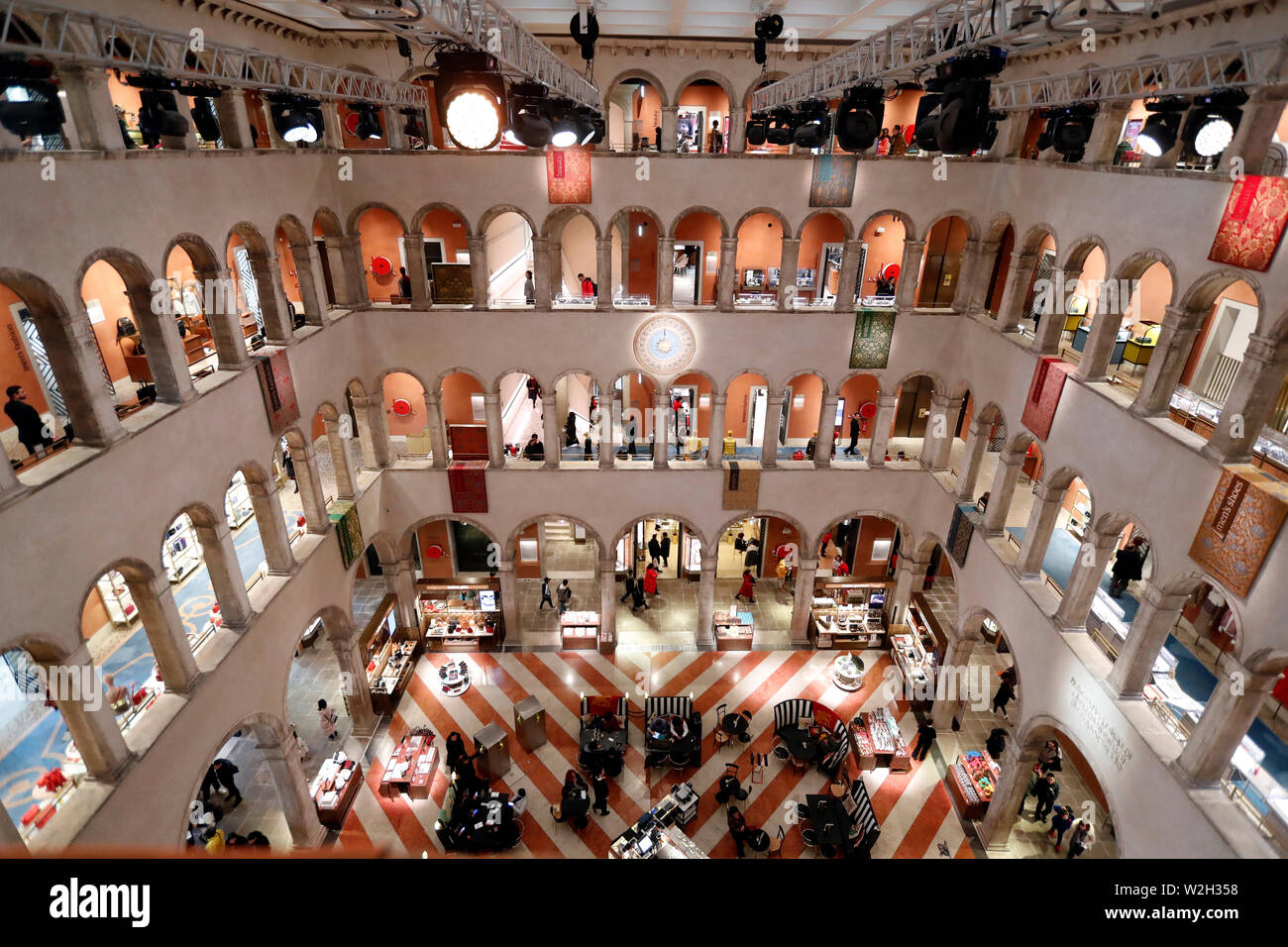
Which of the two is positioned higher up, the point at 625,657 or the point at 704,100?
the point at 704,100

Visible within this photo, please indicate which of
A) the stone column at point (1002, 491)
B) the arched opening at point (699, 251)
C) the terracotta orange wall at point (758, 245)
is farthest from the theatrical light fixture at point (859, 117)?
the terracotta orange wall at point (758, 245)

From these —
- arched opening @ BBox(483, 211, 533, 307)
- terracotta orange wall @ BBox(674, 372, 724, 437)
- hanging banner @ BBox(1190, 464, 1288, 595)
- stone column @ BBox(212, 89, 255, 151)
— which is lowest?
terracotta orange wall @ BBox(674, 372, 724, 437)

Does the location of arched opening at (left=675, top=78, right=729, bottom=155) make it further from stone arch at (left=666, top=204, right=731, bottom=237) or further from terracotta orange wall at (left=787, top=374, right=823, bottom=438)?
terracotta orange wall at (left=787, top=374, right=823, bottom=438)

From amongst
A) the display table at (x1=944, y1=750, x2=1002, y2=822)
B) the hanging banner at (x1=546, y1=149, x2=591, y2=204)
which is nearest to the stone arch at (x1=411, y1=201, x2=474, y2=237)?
the hanging banner at (x1=546, y1=149, x2=591, y2=204)

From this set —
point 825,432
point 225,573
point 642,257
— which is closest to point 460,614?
point 225,573

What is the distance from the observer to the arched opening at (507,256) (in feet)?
69.4

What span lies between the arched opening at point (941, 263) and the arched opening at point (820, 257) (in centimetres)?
237

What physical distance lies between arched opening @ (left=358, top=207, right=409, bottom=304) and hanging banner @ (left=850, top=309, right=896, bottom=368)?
12176 millimetres

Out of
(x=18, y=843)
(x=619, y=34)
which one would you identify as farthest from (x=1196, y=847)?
(x=619, y=34)

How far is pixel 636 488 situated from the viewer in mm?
18375

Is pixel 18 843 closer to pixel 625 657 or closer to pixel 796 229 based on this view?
pixel 625 657

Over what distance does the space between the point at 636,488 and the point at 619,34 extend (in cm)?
1036

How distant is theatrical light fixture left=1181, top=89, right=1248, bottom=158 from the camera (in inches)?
345

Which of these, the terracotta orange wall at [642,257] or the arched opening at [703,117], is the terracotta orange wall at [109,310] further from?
the arched opening at [703,117]
